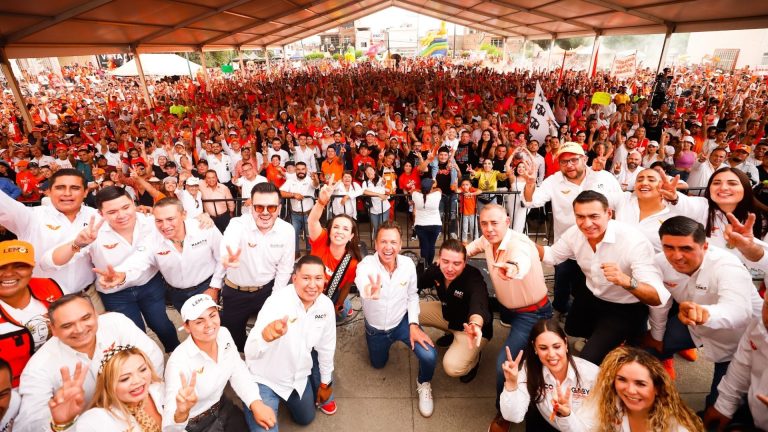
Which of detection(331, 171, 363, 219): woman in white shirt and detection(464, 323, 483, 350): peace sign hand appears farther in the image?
detection(331, 171, 363, 219): woman in white shirt

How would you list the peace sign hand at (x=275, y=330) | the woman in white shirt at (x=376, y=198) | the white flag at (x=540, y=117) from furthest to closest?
the white flag at (x=540, y=117), the woman in white shirt at (x=376, y=198), the peace sign hand at (x=275, y=330)

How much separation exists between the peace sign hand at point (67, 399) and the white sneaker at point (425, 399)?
279 cm

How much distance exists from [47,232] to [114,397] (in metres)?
2.28

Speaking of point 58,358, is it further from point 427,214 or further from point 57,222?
point 427,214

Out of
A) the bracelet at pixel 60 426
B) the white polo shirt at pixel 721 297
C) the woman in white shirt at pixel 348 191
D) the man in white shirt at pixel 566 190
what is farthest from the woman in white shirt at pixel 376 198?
the bracelet at pixel 60 426

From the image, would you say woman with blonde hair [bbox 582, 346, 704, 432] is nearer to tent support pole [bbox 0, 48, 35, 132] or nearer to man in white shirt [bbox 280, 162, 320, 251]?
man in white shirt [bbox 280, 162, 320, 251]

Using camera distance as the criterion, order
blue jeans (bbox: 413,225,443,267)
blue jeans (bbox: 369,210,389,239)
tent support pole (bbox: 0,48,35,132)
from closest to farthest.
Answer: blue jeans (bbox: 413,225,443,267) < blue jeans (bbox: 369,210,389,239) < tent support pole (bbox: 0,48,35,132)

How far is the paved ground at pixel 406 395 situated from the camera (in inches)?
138

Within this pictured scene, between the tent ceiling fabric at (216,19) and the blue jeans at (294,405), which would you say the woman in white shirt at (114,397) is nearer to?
the blue jeans at (294,405)

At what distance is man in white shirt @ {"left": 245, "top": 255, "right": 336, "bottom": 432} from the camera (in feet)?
10.5

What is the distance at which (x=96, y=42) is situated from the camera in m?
12.9

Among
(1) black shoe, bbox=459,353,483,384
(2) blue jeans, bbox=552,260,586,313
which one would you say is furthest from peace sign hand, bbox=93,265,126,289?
(2) blue jeans, bbox=552,260,586,313

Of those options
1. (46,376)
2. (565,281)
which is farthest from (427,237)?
(46,376)

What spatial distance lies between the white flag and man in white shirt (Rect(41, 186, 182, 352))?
7915mm
